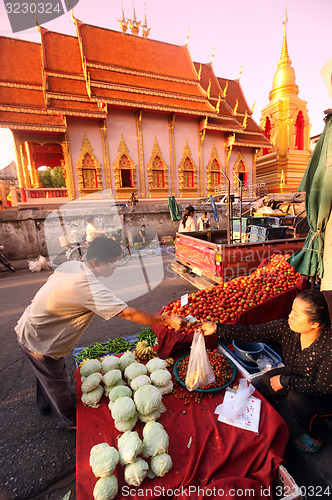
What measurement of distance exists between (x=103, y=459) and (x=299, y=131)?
2809cm

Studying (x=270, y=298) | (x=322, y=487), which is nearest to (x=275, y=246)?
(x=270, y=298)

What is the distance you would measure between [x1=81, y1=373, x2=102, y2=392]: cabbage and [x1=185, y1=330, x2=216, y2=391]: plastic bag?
0.84m

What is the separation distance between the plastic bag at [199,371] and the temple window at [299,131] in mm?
25848

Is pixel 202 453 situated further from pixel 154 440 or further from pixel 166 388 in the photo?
pixel 166 388

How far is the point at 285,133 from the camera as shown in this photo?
830 inches

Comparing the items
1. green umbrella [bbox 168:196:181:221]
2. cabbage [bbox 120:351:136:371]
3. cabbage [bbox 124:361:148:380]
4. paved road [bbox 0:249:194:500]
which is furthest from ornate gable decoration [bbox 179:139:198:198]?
cabbage [bbox 124:361:148:380]

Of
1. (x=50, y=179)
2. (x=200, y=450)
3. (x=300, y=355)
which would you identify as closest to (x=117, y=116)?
(x=300, y=355)

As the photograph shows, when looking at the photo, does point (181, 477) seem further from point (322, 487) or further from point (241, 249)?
point (241, 249)

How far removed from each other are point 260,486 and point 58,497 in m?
1.53

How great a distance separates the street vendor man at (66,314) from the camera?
6.47 feet

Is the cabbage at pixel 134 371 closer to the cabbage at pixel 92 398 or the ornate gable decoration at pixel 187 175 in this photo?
the cabbage at pixel 92 398

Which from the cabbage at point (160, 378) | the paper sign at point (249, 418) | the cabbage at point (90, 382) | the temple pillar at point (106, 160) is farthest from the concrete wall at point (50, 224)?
the paper sign at point (249, 418)

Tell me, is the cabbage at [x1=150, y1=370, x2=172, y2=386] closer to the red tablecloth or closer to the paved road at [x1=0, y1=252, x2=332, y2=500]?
the red tablecloth

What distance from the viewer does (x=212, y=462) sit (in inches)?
64.2
